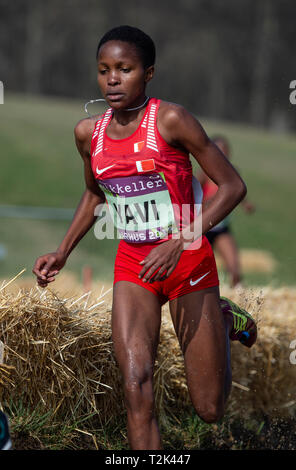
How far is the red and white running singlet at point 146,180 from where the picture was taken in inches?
157

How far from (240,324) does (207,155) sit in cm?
127

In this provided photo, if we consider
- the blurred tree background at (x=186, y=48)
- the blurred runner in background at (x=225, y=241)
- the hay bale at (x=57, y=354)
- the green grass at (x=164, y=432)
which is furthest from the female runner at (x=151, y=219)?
the blurred tree background at (x=186, y=48)

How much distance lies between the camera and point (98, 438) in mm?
4594

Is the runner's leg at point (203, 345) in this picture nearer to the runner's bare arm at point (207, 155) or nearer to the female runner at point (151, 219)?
the female runner at point (151, 219)

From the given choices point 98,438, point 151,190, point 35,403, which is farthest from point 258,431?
point 151,190

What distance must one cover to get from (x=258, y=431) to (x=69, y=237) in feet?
7.06

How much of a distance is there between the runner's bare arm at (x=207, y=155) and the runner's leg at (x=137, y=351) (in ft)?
2.10

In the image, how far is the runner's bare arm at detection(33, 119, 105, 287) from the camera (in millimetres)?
4336

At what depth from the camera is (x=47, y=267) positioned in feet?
14.2
